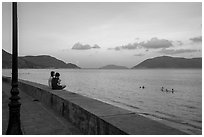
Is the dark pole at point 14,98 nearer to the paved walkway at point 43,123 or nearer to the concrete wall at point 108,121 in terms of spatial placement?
the paved walkway at point 43,123

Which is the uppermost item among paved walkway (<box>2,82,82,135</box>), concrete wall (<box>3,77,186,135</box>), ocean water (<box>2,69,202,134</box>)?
concrete wall (<box>3,77,186,135</box>)

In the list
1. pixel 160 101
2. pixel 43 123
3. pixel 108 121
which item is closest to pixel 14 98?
pixel 43 123

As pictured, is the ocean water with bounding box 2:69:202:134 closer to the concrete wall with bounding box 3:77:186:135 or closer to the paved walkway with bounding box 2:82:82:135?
the paved walkway with bounding box 2:82:82:135

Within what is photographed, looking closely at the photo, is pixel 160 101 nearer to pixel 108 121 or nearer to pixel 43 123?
pixel 43 123

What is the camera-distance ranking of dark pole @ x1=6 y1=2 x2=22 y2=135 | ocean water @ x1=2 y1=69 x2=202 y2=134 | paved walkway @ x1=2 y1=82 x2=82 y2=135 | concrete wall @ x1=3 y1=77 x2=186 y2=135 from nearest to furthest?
1. concrete wall @ x1=3 y1=77 x2=186 y2=135
2. dark pole @ x1=6 y1=2 x2=22 y2=135
3. paved walkway @ x1=2 y1=82 x2=82 y2=135
4. ocean water @ x1=2 y1=69 x2=202 y2=134

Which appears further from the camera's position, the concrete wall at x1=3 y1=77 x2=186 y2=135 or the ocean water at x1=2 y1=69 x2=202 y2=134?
the ocean water at x1=2 y1=69 x2=202 y2=134

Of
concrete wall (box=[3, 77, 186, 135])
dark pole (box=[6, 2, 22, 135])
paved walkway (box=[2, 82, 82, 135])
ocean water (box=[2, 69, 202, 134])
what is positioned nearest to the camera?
concrete wall (box=[3, 77, 186, 135])

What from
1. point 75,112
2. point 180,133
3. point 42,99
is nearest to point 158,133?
point 180,133

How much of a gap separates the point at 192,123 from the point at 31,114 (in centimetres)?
1386

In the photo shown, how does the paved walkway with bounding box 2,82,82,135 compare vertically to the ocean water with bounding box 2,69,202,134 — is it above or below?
above

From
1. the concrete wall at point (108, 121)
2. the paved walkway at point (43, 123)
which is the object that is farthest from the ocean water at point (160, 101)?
the concrete wall at point (108, 121)

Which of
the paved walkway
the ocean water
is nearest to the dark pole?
the paved walkway

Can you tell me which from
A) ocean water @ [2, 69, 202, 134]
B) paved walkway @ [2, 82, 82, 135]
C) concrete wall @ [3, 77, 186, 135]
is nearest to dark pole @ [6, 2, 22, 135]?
paved walkway @ [2, 82, 82, 135]

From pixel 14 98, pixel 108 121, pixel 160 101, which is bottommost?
pixel 160 101
